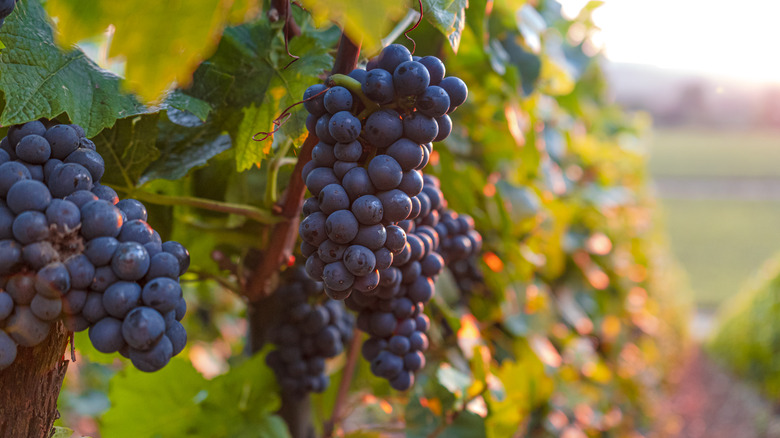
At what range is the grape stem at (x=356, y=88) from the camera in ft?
1.86

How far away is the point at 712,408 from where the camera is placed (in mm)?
6613

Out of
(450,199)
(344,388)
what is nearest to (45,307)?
(344,388)

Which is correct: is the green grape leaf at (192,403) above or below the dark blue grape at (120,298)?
below

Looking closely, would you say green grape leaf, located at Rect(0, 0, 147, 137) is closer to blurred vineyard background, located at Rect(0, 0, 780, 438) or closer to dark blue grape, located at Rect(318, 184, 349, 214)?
blurred vineyard background, located at Rect(0, 0, 780, 438)

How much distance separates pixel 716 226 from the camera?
57.2 ft

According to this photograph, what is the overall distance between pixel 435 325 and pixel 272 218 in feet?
2.43

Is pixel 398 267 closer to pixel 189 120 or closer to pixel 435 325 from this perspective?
pixel 189 120

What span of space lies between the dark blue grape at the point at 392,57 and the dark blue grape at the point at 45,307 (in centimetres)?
35

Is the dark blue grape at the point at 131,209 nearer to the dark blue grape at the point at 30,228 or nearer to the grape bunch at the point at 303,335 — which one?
the dark blue grape at the point at 30,228

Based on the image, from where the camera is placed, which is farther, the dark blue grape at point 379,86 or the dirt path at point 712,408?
the dirt path at point 712,408

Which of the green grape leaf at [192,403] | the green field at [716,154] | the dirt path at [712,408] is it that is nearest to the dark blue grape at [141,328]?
the green grape leaf at [192,403]

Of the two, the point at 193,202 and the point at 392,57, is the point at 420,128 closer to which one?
the point at 392,57

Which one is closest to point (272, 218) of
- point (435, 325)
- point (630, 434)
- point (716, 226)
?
point (435, 325)

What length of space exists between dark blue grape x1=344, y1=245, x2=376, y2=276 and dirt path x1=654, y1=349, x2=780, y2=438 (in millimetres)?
5188
